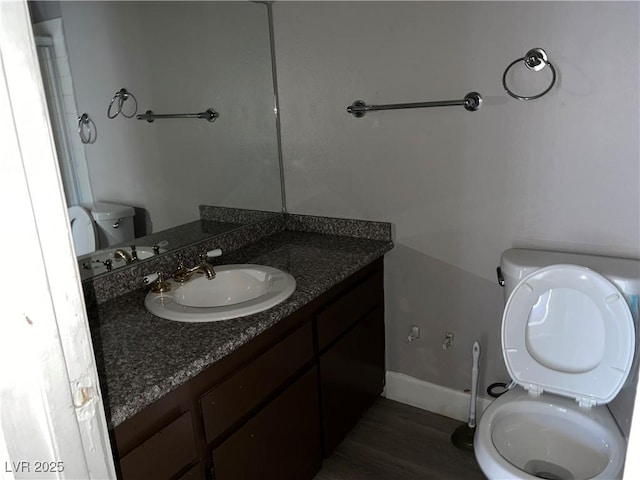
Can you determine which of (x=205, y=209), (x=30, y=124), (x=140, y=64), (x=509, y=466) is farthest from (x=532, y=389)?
(x=140, y=64)

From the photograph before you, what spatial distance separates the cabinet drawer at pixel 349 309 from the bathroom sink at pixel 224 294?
0.74 ft

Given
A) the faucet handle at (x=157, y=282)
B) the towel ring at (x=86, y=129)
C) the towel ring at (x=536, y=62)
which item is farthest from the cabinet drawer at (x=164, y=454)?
the towel ring at (x=536, y=62)

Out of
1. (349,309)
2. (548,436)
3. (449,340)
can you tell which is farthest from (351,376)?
(548,436)

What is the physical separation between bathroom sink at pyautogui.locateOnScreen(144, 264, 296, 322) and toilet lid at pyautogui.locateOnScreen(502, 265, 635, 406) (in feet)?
2.61

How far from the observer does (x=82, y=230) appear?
1.61 m

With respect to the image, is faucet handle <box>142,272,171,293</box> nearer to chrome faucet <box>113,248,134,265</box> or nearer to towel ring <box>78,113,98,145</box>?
chrome faucet <box>113,248,134,265</box>

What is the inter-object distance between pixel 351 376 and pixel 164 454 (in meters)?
1.01

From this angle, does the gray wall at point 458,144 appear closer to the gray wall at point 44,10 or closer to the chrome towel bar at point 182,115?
the chrome towel bar at point 182,115

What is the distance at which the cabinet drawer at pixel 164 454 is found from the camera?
3.50ft

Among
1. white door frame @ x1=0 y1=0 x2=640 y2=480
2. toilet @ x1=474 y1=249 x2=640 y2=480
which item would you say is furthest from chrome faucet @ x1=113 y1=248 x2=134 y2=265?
toilet @ x1=474 y1=249 x2=640 y2=480

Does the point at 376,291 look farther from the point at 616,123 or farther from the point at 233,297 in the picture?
the point at 616,123

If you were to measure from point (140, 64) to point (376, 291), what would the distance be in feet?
4.41

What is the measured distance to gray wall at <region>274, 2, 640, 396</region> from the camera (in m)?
1.62

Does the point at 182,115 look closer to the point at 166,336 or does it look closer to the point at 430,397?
the point at 166,336
